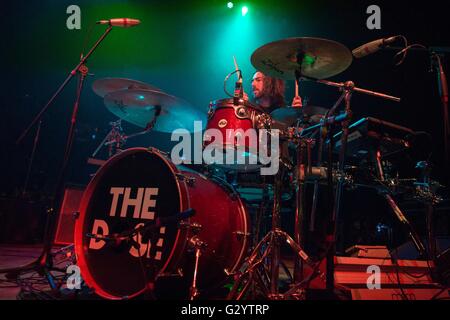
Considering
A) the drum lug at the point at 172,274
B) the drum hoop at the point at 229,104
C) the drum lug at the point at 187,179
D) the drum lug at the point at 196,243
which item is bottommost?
the drum lug at the point at 172,274

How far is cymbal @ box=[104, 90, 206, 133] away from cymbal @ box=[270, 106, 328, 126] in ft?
2.19

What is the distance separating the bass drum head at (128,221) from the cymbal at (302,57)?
982 millimetres

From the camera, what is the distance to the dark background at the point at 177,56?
14.4ft

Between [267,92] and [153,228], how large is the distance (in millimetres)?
2144

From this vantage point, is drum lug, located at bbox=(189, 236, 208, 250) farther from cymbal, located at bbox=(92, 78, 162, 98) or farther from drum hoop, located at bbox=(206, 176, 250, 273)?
cymbal, located at bbox=(92, 78, 162, 98)

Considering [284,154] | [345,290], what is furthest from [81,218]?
[345,290]

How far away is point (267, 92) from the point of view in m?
3.40

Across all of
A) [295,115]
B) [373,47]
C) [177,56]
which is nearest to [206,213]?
[295,115]

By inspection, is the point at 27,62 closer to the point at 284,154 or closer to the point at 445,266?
the point at 284,154

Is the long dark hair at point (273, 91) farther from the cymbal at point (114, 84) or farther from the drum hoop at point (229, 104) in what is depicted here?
the cymbal at point (114, 84)

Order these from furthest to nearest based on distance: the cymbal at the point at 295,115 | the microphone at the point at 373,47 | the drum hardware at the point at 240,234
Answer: the cymbal at the point at 295,115
the drum hardware at the point at 240,234
the microphone at the point at 373,47

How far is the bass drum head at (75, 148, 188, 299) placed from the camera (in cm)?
190

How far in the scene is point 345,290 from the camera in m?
1.95

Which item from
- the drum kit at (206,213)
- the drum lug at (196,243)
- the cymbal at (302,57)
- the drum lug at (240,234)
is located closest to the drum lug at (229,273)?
the drum kit at (206,213)
